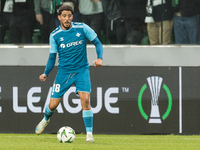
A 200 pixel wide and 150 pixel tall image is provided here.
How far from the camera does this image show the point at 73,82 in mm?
7242

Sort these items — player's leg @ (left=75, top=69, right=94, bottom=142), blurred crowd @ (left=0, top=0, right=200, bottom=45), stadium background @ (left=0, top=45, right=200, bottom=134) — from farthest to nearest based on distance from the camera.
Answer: blurred crowd @ (left=0, top=0, right=200, bottom=45)
stadium background @ (left=0, top=45, right=200, bottom=134)
player's leg @ (left=75, top=69, right=94, bottom=142)

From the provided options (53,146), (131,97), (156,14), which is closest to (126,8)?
(156,14)

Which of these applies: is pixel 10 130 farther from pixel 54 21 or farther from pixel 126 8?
pixel 126 8

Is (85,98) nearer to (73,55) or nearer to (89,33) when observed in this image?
(73,55)

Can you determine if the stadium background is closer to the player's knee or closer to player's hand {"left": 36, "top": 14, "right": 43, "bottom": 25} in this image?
the player's knee

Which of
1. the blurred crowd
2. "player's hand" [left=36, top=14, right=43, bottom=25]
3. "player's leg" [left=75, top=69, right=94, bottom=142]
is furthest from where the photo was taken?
"player's hand" [left=36, top=14, right=43, bottom=25]

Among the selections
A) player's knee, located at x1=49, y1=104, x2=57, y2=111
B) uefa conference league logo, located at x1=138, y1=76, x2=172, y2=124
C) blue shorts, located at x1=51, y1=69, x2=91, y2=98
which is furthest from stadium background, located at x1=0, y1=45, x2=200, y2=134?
blue shorts, located at x1=51, y1=69, x2=91, y2=98

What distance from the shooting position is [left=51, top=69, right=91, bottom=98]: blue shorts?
7.12 m

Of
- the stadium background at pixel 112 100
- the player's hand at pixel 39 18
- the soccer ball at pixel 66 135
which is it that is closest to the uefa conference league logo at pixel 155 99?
the stadium background at pixel 112 100

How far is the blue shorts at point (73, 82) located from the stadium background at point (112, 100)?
6.85ft

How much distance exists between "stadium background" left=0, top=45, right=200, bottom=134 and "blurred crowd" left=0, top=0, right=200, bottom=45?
221 centimetres

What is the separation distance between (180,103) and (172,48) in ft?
8.35

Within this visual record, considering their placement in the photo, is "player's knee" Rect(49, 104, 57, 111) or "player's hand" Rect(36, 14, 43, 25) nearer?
"player's knee" Rect(49, 104, 57, 111)

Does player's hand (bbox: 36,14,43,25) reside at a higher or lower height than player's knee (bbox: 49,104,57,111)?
higher
